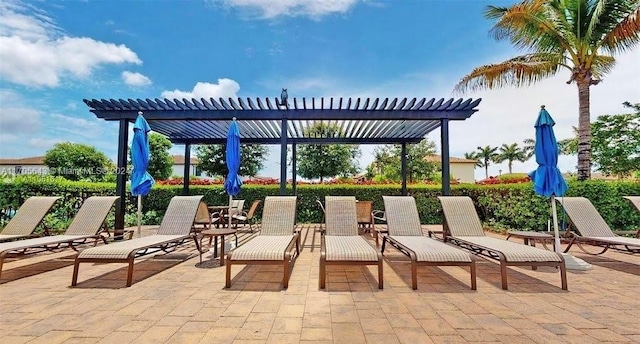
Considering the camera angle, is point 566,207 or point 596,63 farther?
point 596,63

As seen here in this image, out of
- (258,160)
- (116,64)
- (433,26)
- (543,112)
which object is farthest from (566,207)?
(258,160)

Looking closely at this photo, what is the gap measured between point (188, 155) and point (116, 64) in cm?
462

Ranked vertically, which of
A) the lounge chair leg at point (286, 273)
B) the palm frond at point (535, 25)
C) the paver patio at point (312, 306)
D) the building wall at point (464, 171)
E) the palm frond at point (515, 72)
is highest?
the palm frond at point (535, 25)

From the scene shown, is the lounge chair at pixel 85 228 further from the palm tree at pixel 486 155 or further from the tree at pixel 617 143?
the palm tree at pixel 486 155

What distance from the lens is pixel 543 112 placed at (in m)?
5.48

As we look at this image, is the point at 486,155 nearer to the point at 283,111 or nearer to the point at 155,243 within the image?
the point at 283,111

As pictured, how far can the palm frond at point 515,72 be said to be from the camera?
988cm

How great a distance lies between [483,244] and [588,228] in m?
2.74

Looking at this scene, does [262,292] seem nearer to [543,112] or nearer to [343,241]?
[343,241]

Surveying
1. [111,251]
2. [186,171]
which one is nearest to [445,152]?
[111,251]

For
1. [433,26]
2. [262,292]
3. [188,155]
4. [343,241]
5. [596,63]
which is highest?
[433,26]

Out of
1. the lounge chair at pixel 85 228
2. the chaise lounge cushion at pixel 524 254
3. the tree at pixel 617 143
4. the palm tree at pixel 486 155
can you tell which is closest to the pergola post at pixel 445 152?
the chaise lounge cushion at pixel 524 254

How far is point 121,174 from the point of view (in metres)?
7.62

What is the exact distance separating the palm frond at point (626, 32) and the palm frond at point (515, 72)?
1171 millimetres
